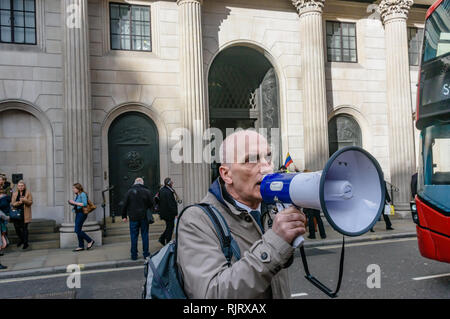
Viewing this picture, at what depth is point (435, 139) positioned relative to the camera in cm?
621

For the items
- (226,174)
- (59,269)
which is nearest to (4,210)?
(59,269)

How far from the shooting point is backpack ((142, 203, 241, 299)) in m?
1.70

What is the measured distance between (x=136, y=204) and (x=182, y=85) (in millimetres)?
5197

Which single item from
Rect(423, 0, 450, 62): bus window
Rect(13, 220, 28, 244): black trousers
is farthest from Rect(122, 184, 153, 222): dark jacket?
Rect(423, 0, 450, 62): bus window

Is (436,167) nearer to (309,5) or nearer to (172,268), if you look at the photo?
(172,268)

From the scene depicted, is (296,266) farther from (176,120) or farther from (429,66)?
(176,120)

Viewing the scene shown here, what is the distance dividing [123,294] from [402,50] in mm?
13897

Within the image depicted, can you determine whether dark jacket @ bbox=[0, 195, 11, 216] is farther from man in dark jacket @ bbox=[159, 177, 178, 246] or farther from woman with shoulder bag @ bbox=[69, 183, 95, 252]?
man in dark jacket @ bbox=[159, 177, 178, 246]

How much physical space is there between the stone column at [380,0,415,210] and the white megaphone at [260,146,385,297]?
14692mm

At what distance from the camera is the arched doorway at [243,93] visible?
15133 mm

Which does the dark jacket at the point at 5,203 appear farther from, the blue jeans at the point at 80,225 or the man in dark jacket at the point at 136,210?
the man in dark jacket at the point at 136,210

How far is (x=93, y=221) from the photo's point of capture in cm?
1143
